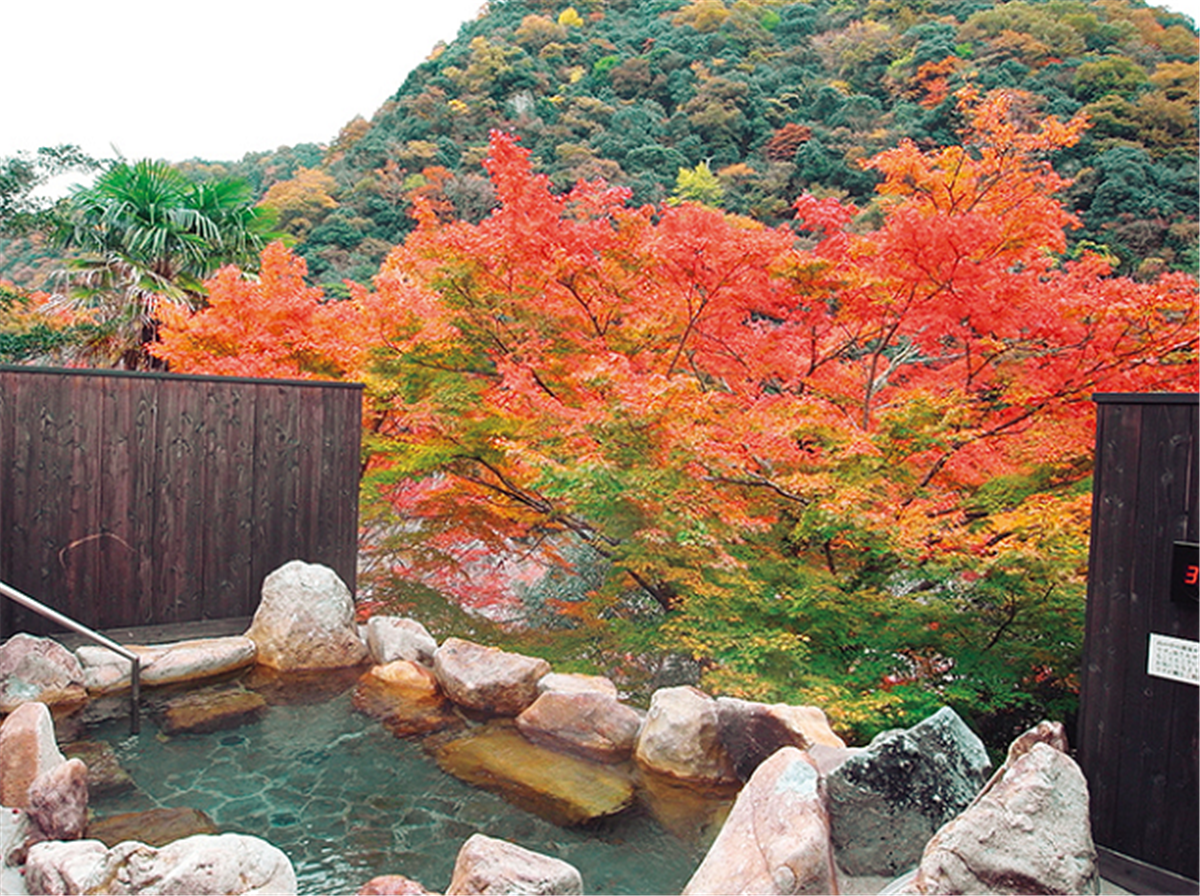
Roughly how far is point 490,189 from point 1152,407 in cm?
2236

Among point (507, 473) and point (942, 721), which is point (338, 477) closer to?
point (507, 473)

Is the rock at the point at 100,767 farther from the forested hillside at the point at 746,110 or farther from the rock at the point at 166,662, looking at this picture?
the forested hillside at the point at 746,110

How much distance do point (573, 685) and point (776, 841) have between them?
1967 mm

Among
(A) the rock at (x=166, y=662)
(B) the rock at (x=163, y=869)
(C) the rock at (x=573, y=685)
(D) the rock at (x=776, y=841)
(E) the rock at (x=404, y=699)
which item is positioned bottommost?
(E) the rock at (x=404, y=699)

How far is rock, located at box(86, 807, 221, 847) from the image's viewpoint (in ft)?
10.2

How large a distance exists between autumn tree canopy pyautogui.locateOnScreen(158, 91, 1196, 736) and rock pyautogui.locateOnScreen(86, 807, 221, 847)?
3212 mm

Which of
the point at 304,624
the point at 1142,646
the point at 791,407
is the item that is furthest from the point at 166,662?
the point at 1142,646

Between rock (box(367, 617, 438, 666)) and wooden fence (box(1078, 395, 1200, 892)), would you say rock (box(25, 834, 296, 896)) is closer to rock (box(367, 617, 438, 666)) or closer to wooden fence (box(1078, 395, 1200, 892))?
rock (box(367, 617, 438, 666))

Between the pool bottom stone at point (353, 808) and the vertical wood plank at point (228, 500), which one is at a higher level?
the vertical wood plank at point (228, 500)

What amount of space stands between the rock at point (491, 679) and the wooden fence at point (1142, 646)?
2.90 m

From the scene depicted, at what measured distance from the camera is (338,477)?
6.37 m

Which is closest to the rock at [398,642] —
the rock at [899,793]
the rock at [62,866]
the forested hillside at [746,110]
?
the rock at [62,866]

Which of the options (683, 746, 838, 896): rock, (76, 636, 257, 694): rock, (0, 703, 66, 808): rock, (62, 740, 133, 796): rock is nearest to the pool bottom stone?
(62, 740, 133, 796): rock

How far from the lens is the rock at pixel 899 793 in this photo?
9.40 feet
